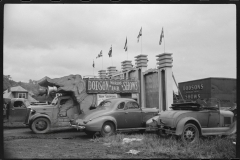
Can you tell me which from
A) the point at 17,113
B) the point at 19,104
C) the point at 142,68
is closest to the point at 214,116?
the point at 142,68

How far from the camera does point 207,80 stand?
13.5 metres

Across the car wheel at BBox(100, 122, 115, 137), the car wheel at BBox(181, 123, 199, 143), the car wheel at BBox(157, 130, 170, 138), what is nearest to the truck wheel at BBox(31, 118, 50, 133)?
the car wheel at BBox(100, 122, 115, 137)

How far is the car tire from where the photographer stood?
11.6 metres

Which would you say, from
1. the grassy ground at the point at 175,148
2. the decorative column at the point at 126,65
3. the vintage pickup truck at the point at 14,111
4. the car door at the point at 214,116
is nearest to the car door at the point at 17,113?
the vintage pickup truck at the point at 14,111

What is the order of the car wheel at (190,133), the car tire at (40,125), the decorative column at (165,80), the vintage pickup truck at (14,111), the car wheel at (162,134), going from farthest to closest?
1. the decorative column at (165,80)
2. the vintage pickup truck at (14,111)
3. the car tire at (40,125)
4. the car wheel at (162,134)
5. the car wheel at (190,133)

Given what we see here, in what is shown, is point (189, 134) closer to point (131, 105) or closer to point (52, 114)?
point (131, 105)

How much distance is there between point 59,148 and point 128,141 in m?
2.31

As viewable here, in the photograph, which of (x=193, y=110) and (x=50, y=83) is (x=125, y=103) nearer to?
(x=193, y=110)

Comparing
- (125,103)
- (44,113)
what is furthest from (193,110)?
(44,113)

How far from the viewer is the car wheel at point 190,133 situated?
305 inches

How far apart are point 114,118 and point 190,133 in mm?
3229

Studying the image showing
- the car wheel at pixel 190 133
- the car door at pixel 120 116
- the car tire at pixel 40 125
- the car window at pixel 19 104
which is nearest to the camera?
the car wheel at pixel 190 133

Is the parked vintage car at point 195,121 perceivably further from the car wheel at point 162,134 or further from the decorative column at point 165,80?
the decorative column at point 165,80

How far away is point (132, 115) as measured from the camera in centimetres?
1036
